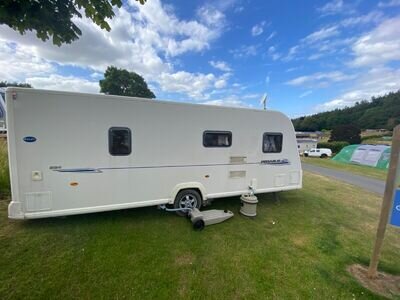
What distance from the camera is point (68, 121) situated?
393 centimetres

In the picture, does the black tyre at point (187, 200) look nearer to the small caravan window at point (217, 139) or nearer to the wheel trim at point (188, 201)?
the wheel trim at point (188, 201)

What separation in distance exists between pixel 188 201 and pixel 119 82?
1250 inches

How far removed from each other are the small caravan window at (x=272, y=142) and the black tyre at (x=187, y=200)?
7.52 ft

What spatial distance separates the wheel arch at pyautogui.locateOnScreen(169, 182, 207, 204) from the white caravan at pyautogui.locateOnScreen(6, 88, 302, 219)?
24 mm

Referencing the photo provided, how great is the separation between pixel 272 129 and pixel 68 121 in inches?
195

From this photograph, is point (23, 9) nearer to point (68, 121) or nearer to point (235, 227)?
point (68, 121)

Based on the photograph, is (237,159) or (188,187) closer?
(188,187)

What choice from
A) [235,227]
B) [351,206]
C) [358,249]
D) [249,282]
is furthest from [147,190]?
[351,206]

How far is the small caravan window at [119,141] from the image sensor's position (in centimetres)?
422

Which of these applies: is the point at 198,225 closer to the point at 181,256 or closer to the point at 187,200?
the point at 187,200

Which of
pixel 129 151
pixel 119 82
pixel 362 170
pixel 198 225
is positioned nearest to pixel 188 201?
pixel 198 225

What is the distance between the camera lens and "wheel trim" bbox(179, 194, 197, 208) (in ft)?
16.8

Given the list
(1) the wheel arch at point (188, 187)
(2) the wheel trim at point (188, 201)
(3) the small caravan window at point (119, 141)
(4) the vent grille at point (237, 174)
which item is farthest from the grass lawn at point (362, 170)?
(3) the small caravan window at point (119, 141)

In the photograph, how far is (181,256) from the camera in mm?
3658
